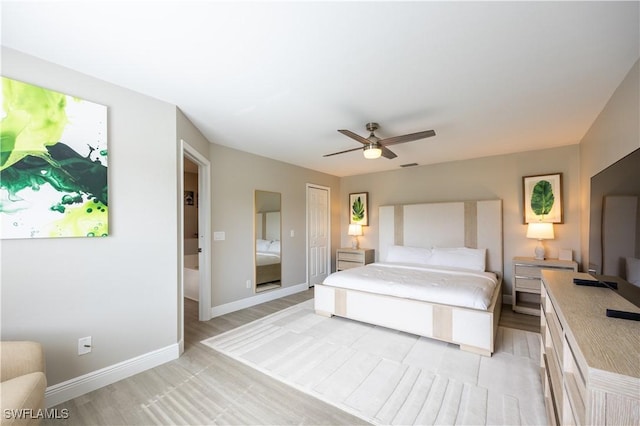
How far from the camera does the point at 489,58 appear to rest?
181cm

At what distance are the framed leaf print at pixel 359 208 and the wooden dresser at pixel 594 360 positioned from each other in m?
4.05

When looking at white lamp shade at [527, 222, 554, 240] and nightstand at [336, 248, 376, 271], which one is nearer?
white lamp shade at [527, 222, 554, 240]

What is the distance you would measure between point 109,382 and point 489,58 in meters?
3.80

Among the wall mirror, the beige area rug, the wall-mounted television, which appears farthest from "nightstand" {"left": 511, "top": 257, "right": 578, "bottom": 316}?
the wall mirror

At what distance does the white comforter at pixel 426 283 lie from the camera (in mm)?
2783

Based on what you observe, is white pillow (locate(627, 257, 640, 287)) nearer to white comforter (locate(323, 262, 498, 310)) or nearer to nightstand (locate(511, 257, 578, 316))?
white comforter (locate(323, 262, 498, 310))

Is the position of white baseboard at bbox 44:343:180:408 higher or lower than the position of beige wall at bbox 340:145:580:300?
lower

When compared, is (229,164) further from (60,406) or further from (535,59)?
(535,59)

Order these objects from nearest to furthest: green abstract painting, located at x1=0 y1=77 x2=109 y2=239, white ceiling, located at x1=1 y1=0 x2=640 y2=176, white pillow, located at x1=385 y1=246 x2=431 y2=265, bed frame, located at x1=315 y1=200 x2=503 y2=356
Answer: white ceiling, located at x1=1 y1=0 x2=640 y2=176, green abstract painting, located at x1=0 y1=77 x2=109 y2=239, bed frame, located at x1=315 y1=200 x2=503 y2=356, white pillow, located at x1=385 y1=246 x2=431 y2=265

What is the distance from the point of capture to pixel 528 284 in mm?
3652

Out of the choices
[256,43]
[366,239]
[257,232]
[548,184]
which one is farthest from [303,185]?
[548,184]

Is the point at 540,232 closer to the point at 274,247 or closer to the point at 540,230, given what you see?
the point at 540,230

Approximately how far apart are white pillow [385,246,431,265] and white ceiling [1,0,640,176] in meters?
2.33

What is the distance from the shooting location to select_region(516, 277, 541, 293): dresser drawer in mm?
3598
